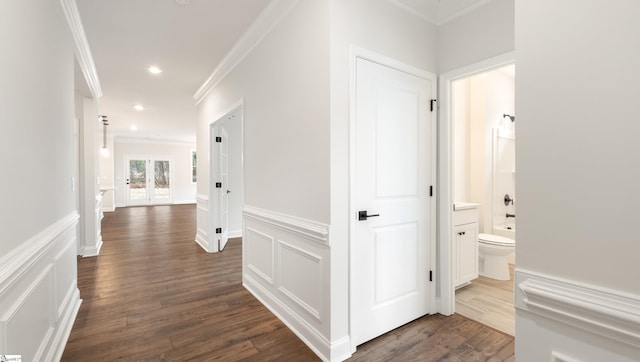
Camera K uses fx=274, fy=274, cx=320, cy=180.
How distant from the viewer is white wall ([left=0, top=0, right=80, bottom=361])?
1.19m

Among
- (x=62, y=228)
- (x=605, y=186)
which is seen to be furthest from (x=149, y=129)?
(x=605, y=186)

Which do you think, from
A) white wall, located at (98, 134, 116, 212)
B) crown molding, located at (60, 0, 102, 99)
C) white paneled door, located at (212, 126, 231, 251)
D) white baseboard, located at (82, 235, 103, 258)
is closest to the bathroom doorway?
crown molding, located at (60, 0, 102, 99)

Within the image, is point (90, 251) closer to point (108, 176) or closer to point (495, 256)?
point (495, 256)

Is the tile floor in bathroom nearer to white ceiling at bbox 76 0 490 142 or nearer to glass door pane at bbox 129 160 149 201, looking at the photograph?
white ceiling at bbox 76 0 490 142

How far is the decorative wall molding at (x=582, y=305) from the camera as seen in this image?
A: 77 centimetres

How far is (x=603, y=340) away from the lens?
828mm

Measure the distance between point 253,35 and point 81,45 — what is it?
185cm

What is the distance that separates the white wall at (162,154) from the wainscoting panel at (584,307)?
12771mm

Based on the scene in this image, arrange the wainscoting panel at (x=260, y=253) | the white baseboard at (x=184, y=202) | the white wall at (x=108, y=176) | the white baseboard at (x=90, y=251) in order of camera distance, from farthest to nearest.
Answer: the white baseboard at (x=184, y=202), the white wall at (x=108, y=176), the white baseboard at (x=90, y=251), the wainscoting panel at (x=260, y=253)

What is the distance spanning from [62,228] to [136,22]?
199cm

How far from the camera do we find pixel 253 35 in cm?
281

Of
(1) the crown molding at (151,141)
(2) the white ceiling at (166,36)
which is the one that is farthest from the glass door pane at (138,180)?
(2) the white ceiling at (166,36)

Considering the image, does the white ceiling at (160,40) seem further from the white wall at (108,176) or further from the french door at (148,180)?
the french door at (148,180)

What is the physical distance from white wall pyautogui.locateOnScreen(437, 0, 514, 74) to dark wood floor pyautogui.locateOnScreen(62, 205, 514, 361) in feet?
7.35
